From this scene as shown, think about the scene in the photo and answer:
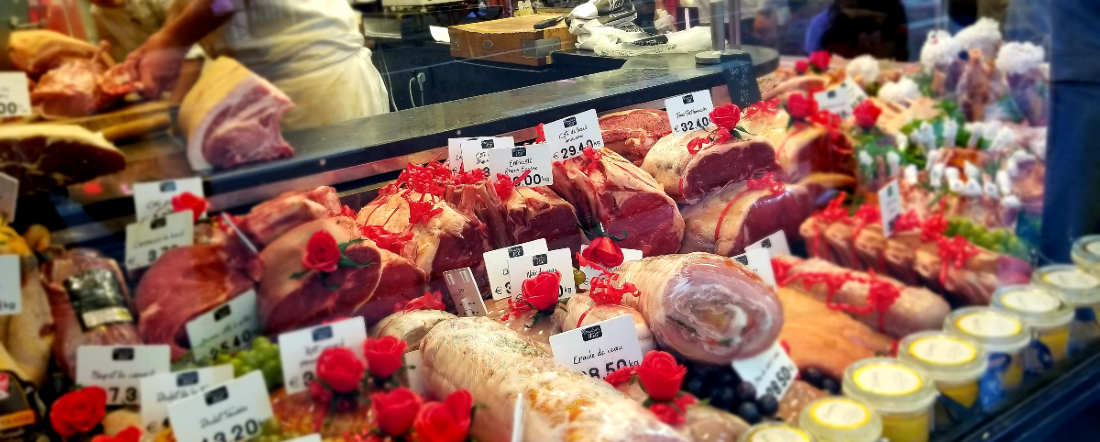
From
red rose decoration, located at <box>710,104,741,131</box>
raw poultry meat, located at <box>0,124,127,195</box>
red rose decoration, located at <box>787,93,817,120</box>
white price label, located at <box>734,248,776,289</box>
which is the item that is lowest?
white price label, located at <box>734,248,776,289</box>

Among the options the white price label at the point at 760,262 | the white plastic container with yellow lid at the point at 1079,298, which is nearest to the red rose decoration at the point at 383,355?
the white price label at the point at 760,262

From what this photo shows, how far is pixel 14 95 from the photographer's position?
1.51m

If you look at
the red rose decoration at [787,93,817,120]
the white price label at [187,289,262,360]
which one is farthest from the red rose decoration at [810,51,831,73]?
the white price label at [187,289,262,360]

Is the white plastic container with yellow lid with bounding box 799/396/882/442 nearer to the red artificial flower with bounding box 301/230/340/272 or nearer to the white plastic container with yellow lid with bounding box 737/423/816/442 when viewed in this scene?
the white plastic container with yellow lid with bounding box 737/423/816/442

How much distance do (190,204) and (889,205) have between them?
1880 millimetres

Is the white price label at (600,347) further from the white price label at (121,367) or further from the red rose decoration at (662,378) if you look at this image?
the white price label at (121,367)

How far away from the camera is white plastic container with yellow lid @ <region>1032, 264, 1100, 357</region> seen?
8.07 feet

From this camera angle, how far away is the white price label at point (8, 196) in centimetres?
157

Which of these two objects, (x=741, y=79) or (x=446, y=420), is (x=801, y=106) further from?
(x=446, y=420)

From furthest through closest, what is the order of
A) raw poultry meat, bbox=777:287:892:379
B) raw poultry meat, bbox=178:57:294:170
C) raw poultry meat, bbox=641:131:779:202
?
raw poultry meat, bbox=641:131:779:202 < raw poultry meat, bbox=777:287:892:379 < raw poultry meat, bbox=178:57:294:170

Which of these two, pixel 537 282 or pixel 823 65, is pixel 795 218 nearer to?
pixel 823 65

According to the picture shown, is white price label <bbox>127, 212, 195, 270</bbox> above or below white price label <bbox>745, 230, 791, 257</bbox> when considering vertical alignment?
above

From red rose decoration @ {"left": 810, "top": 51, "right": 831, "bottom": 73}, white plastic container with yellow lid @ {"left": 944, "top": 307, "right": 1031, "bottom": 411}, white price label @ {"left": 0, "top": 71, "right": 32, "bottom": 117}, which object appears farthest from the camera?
red rose decoration @ {"left": 810, "top": 51, "right": 831, "bottom": 73}

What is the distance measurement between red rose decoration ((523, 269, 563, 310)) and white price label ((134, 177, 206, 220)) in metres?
1.02
